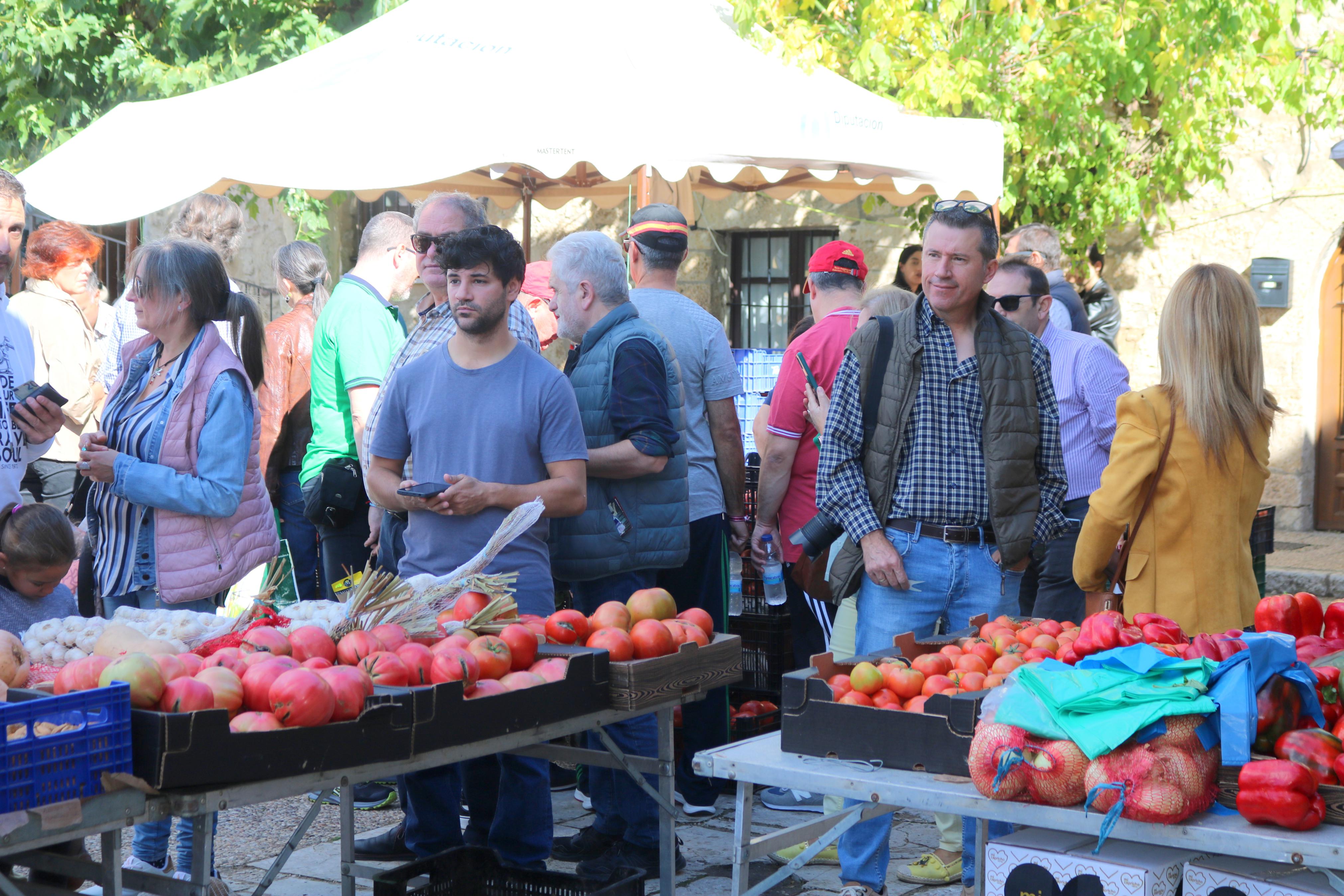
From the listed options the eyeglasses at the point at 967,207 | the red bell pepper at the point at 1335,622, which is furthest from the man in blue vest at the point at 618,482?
the red bell pepper at the point at 1335,622

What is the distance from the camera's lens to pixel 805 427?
4832mm

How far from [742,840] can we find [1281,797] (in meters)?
1.09

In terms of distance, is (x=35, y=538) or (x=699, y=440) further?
(x=699, y=440)

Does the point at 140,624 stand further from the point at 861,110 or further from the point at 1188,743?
the point at 861,110

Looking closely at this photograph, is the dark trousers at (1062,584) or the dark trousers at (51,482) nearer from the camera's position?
the dark trousers at (1062,584)

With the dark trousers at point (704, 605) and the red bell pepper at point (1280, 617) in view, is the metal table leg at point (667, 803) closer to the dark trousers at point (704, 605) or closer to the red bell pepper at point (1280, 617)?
the dark trousers at point (704, 605)

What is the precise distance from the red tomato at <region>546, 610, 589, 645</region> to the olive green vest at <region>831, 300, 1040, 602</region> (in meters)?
0.79

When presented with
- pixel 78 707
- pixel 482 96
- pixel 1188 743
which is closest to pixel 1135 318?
pixel 482 96

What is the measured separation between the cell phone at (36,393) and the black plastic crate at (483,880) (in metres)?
1.68

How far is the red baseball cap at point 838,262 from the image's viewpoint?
5.11m

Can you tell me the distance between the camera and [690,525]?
4633 millimetres

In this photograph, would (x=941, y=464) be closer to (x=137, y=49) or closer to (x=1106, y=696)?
(x=1106, y=696)

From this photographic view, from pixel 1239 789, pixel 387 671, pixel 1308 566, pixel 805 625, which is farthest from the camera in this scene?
pixel 1308 566

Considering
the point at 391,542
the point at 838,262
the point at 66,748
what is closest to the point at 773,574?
the point at 838,262
